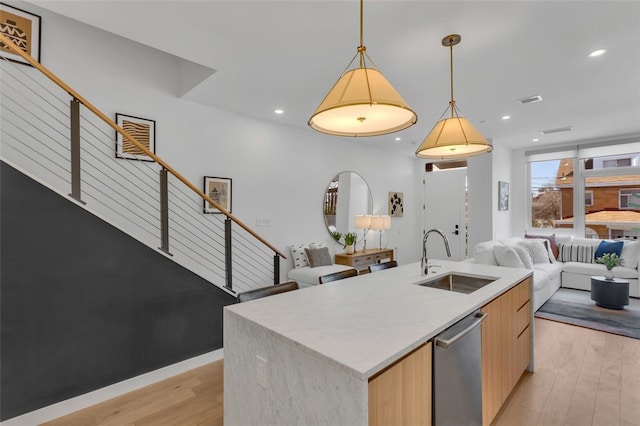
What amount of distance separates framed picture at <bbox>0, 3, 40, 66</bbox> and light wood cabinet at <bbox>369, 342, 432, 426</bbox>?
370 centimetres

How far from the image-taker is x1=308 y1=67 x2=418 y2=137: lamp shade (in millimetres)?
1457

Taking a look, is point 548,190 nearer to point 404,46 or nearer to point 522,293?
point 522,293

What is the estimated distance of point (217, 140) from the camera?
3.96 m

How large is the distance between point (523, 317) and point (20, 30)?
190 inches

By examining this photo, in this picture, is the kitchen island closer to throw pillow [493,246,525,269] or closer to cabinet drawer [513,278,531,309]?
cabinet drawer [513,278,531,309]

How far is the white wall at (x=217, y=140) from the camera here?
118 inches

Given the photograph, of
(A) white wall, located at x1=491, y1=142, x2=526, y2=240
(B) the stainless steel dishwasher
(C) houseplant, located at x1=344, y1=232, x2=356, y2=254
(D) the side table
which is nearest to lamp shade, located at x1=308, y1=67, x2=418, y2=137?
(B) the stainless steel dishwasher

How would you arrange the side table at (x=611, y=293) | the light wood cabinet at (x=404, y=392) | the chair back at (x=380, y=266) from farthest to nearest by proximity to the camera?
the side table at (x=611, y=293) → the chair back at (x=380, y=266) → the light wood cabinet at (x=404, y=392)

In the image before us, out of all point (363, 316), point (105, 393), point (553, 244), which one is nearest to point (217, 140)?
point (105, 393)

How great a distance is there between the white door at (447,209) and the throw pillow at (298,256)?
3.60 meters

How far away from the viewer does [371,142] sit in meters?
5.92

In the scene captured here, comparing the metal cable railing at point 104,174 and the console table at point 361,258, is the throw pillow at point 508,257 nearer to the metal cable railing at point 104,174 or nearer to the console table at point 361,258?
the console table at point 361,258

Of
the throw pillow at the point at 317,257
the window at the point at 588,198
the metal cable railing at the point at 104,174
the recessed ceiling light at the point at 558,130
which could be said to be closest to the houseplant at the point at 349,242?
the throw pillow at the point at 317,257

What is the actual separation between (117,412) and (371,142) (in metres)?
5.23
